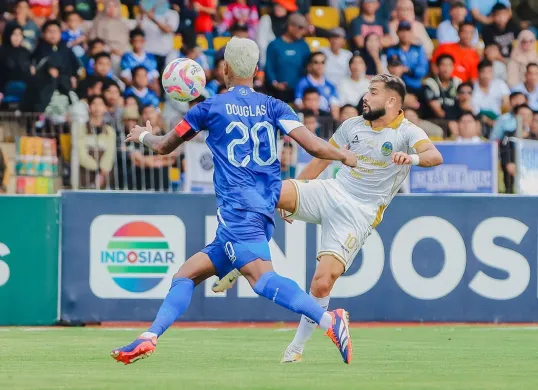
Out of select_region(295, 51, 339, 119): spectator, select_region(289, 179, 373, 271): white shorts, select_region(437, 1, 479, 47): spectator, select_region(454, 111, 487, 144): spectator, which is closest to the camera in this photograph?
select_region(289, 179, 373, 271): white shorts

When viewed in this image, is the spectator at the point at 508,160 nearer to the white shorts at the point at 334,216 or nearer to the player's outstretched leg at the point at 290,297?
the white shorts at the point at 334,216

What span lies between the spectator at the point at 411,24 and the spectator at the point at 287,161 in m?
5.70

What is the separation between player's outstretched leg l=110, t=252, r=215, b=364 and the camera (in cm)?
817

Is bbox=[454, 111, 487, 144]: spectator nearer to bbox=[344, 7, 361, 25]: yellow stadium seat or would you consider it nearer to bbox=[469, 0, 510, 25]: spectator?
bbox=[344, 7, 361, 25]: yellow stadium seat

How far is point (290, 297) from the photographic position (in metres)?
8.61

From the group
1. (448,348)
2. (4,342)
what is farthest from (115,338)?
(448,348)

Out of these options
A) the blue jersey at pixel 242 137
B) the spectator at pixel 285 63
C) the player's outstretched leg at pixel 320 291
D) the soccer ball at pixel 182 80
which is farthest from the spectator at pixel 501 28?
the blue jersey at pixel 242 137

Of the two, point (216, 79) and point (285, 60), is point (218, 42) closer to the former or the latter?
point (285, 60)

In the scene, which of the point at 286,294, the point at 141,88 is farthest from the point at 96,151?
the point at 286,294

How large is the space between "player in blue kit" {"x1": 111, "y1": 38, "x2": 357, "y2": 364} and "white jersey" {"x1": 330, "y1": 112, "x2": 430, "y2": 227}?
1880mm

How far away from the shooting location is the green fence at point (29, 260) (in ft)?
48.6

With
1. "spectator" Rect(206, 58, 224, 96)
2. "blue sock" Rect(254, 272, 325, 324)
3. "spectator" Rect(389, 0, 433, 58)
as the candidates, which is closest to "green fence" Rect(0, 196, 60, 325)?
"spectator" Rect(206, 58, 224, 96)

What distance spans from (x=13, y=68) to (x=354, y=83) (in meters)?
5.16

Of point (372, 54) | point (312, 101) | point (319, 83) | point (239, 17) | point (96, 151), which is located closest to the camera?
point (96, 151)
